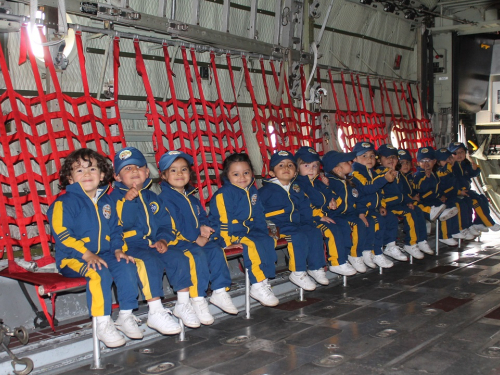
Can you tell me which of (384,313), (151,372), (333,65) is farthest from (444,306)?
(333,65)

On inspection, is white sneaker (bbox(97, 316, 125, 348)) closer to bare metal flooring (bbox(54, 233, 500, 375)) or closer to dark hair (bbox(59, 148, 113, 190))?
bare metal flooring (bbox(54, 233, 500, 375))

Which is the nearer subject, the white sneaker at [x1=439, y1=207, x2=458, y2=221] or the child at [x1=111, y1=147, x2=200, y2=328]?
the child at [x1=111, y1=147, x2=200, y2=328]

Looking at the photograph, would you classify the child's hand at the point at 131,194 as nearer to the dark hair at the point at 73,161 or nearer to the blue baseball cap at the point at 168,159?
the dark hair at the point at 73,161

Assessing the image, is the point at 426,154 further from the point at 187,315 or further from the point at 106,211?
the point at 106,211

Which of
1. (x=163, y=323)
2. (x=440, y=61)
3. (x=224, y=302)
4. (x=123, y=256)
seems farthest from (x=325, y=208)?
(x=440, y=61)

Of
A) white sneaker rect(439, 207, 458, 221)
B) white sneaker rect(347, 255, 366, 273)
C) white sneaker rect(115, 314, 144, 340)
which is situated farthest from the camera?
white sneaker rect(439, 207, 458, 221)

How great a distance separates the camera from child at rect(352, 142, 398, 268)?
554 cm

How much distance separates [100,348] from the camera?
346cm

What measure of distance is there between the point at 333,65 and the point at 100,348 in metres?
5.41

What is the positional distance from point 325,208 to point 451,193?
2.85 meters

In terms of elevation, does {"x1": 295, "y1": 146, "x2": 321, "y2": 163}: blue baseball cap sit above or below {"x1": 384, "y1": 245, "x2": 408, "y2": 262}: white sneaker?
above

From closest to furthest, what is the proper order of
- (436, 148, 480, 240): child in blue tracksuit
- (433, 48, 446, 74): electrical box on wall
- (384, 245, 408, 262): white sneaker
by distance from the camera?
(384, 245, 408, 262): white sneaker, (436, 148, 480, 240): child in blue tracksuit, (433, 48, 446, 74): electrical box on wall

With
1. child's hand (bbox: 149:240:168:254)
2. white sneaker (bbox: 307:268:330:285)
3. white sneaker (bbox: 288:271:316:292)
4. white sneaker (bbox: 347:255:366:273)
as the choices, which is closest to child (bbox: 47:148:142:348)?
child's hand (bbox: 149:240:168:254)

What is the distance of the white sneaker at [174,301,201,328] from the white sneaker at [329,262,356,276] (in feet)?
5.70
